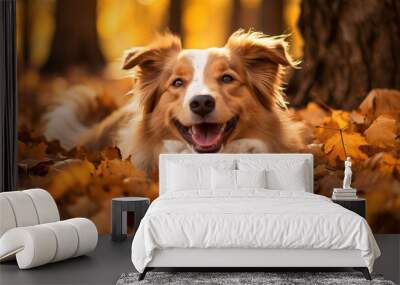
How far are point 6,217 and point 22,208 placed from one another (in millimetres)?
199

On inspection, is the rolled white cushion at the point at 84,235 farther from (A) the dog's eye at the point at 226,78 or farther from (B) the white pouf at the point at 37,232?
(A) the dog's eye at the point at 226,78

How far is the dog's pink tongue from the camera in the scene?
21.5ft

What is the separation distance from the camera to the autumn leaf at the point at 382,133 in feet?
22.0

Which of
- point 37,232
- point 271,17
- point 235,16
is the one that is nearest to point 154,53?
point 235,16

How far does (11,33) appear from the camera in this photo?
6559mm

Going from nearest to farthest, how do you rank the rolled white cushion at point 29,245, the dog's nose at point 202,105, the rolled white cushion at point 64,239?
the rolled white cushion at point 29,245 < the rolled white cushion at point 64,239 < the dog's nose at point 202,105

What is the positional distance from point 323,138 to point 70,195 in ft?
8.89

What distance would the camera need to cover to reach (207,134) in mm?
6570

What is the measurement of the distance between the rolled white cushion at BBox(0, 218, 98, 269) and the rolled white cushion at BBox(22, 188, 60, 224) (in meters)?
0.33

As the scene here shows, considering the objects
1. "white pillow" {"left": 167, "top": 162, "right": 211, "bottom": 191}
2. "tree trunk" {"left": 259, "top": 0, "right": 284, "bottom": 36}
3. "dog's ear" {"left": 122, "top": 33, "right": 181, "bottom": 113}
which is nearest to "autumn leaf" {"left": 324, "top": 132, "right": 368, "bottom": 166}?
"tree trunk" {"left": 259, "top": 0, "right": 284, "bottom": 36}

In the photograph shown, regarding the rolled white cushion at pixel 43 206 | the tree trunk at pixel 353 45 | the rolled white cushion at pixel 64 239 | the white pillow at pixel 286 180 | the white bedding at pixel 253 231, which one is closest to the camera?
the white bedding at pixel 253 231

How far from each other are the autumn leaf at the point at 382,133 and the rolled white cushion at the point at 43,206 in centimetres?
327

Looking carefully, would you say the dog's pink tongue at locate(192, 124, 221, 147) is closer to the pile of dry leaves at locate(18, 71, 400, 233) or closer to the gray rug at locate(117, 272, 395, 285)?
the pile of dry leaves at locate(18, 71, 400, 233)

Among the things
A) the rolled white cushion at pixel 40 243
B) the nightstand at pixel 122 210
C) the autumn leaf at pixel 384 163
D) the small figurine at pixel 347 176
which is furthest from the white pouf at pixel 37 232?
the autumn leaf at pixel 384 163
